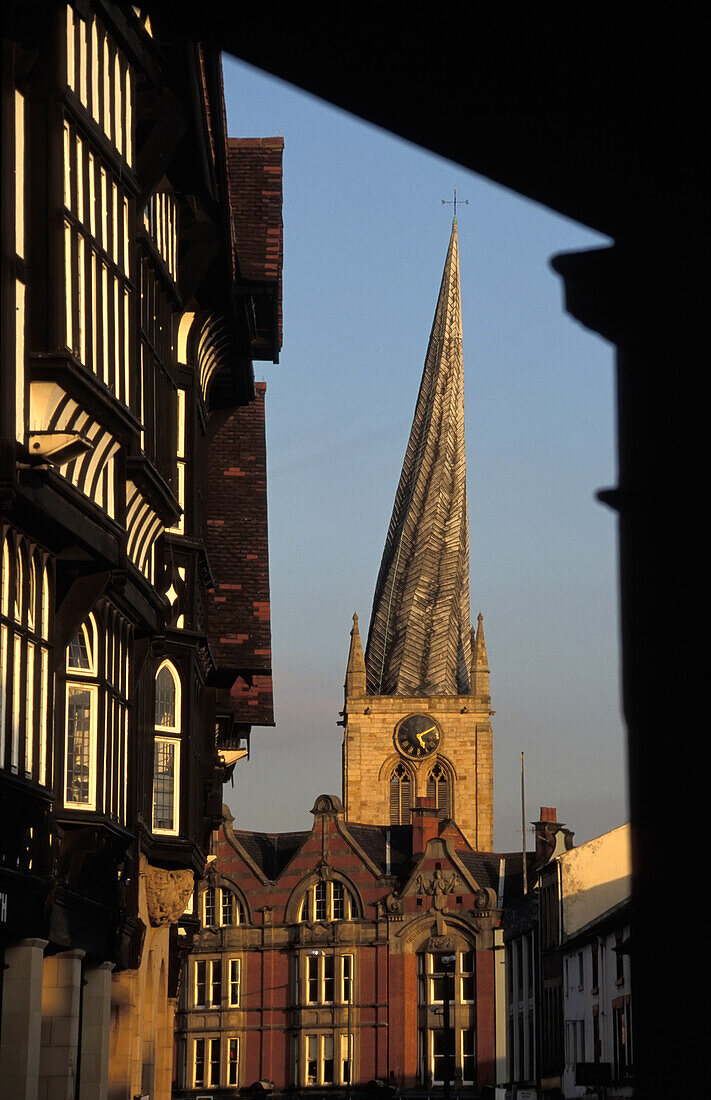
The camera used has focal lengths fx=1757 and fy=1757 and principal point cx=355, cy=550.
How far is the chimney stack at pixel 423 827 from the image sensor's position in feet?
288

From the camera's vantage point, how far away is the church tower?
133m

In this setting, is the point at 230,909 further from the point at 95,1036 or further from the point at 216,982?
the point at 95,1036

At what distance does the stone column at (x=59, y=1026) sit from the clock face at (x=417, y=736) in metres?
114

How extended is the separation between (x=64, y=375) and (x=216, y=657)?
1647 cm

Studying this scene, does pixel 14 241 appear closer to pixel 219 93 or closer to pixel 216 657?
pixel 219 93

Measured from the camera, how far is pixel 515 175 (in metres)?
4.05

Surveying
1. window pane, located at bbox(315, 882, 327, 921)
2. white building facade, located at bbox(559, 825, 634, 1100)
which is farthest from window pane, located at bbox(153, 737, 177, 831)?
window pane, located at bbox(315, 882, 327, 921)

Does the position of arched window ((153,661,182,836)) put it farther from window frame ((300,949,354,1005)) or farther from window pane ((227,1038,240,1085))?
window pane ((227,1038,240,1085))

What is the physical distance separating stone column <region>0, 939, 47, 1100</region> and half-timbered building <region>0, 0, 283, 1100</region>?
0.9 inches

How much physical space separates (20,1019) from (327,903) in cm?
6995

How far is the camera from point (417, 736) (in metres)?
134

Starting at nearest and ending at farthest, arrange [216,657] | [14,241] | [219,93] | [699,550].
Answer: [699,550] < [14,241] < [219,93] < [216,657]

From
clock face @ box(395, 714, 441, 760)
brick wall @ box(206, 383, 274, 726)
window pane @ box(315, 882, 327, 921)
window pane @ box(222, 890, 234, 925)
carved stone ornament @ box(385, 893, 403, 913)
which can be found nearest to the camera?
brick wall @ box(206, 383, 274, 726)

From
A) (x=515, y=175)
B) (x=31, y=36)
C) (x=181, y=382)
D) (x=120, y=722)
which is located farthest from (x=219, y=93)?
(x=515, y=175)
